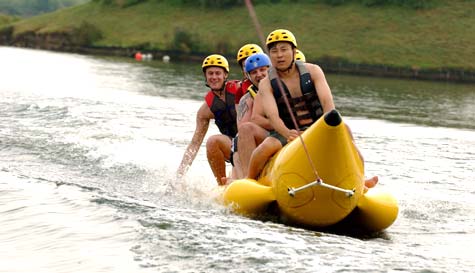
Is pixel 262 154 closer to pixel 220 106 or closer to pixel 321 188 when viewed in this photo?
pixel 321 188

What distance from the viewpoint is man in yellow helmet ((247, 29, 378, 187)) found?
888cm

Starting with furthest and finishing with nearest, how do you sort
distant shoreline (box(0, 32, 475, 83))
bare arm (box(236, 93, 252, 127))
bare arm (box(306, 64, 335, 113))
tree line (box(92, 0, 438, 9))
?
tree line (box(92, 0, 438, 9)) → distant shoreline (box(0, 32, 475, 83)) → bare arm (box(236, 93, 252, 127)) → bare arm (box(306, 64, 335, 113))

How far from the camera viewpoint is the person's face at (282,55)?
351 inches

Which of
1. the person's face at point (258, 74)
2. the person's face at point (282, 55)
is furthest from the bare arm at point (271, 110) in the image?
the person's face at point (258, 74)

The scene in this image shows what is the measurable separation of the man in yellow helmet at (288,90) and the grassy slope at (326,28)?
208 ft

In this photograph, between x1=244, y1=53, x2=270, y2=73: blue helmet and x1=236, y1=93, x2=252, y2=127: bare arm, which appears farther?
x1=244, y1=53, x2=270, y2=73: blue helmet

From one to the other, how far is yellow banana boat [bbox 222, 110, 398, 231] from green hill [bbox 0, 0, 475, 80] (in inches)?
2473

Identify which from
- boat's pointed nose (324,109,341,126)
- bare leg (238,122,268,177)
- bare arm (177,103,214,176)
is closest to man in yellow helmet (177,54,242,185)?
bare arm (177,103,214,176)

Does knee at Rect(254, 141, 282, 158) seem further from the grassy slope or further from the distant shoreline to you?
the grassy slope

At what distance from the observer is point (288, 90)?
8.98m

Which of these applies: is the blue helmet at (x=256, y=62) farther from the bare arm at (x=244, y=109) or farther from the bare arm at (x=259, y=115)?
the bare arm at (x=259, y=115)

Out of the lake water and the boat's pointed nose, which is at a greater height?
the boat's pointed nose

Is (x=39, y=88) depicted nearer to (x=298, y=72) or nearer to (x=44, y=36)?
(x=298, y=72)

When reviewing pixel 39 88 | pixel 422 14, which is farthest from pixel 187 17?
pixel 39 88
